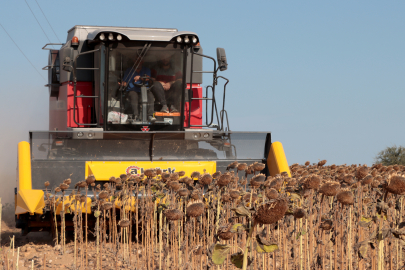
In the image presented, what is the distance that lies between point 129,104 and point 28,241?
266cm

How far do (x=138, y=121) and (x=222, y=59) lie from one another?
1.79m

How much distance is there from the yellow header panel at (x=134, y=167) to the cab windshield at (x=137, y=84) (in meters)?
0.89

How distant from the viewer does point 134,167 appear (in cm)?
696

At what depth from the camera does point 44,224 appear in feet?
20.1

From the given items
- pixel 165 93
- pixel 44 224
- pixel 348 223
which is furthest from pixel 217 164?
pixel 348 223

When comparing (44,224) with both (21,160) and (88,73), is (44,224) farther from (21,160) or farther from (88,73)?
(88,73)

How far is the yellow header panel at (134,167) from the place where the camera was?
6.75 m

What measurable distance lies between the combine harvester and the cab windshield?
17 millimetres

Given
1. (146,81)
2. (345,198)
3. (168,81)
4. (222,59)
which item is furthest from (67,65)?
(345,198)

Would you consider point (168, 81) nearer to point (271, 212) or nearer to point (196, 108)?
point (196, 108)

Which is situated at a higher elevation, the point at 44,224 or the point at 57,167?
the point at 57,167

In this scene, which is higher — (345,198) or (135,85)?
(135,85)

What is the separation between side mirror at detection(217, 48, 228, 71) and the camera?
7859 mm

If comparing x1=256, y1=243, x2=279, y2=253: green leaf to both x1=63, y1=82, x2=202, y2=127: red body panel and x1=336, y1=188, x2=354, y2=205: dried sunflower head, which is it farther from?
x1=63, y1=82, x2=202, y2=127: red body panel
